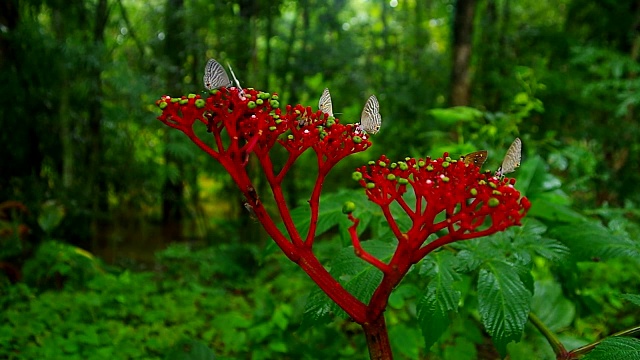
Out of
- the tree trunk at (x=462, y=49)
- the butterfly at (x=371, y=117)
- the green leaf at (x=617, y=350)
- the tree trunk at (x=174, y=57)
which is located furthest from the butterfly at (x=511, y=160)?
the tree trunk at (x=174, y=57)

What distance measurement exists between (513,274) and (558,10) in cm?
567

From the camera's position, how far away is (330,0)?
538 cm

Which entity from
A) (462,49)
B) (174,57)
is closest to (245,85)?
(174,57)

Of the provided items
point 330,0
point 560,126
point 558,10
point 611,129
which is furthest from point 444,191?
point 558,10

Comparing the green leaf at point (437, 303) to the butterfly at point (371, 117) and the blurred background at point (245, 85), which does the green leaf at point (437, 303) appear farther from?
the blurred background at point (245, 85)

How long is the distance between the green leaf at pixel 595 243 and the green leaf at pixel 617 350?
1.13 ft

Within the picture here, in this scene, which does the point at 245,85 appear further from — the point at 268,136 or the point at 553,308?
the point at 268,136

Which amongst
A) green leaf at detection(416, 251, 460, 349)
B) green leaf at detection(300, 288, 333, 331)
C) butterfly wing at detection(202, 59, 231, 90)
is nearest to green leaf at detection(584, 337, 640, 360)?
green leaf at detection(416, 251, 460, 349)

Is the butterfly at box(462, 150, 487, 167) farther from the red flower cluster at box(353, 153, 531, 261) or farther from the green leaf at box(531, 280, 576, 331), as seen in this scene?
the green leaf at box(531, 280, 576, 331)

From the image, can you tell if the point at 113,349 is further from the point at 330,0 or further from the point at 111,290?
the point at 330,0

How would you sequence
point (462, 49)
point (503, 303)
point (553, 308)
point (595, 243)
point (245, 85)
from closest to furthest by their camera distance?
point (503, 303) → point (595, 243) → point (553, 308) → point (462, 49) → point (245, 85)

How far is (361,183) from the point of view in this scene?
2.87ft

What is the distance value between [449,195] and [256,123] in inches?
14.4

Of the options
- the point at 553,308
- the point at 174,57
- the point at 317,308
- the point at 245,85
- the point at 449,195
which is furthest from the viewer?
the point at 174,57
